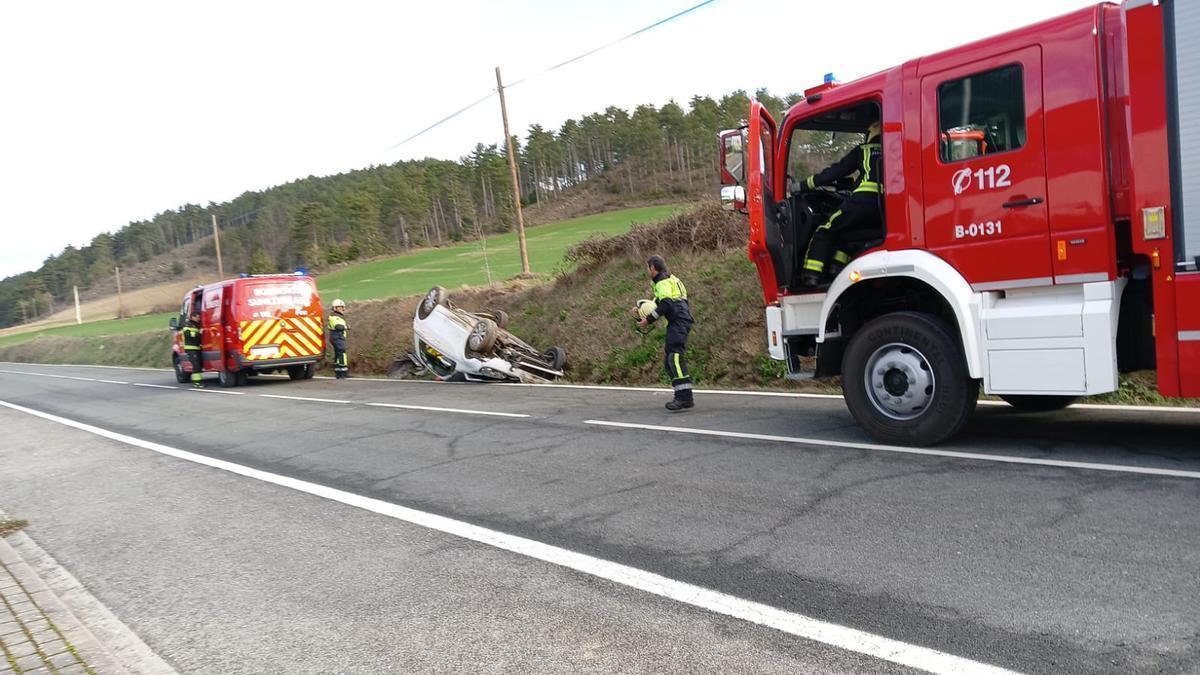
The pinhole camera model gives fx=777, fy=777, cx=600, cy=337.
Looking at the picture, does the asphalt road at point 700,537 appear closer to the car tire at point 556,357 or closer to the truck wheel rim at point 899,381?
the truck wheel rim at point 899,381

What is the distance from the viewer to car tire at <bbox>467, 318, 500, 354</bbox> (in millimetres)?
15070

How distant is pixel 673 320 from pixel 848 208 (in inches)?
124

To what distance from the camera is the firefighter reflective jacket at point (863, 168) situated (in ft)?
21.2

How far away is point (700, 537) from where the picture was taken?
4.52 metres

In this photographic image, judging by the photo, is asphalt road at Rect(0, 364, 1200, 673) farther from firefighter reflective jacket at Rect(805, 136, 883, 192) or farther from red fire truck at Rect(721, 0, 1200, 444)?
firefighter reflective jacket at Rect(805, 136, 883, 192)

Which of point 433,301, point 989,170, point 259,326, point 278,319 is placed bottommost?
point 259,326

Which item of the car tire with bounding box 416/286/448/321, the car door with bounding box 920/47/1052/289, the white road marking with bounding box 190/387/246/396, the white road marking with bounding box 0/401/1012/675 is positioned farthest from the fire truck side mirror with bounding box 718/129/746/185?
the white road marking with bounding box 190/387/246/396

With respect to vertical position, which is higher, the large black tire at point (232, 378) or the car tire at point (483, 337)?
the car tire at point (483, 337)

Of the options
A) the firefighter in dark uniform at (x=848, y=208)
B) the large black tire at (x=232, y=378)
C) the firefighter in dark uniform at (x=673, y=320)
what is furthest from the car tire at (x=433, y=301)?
the firefighter in dark uniform at (x=848, y=208)

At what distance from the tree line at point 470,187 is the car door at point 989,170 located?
61.2 meters

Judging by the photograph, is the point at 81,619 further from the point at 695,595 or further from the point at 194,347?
the point at 194,347

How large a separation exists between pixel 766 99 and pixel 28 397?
67.7ft

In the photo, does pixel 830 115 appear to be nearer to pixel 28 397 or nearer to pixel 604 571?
pixel 604 571

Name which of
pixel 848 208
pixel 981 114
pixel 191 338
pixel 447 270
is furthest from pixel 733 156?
pixel 447 270
